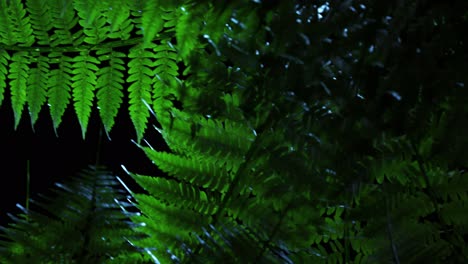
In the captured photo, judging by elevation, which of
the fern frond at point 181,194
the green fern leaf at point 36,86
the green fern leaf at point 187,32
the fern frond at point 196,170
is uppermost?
the green fern leaf at point 187,32

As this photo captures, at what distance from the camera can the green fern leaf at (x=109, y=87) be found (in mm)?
1065

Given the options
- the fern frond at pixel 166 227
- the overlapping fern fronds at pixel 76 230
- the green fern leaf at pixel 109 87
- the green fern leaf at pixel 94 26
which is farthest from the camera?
the green fern leaf at pixel 109 87

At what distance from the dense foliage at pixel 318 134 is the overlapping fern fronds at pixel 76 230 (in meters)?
0.03

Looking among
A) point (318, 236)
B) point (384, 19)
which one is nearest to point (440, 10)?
point (384, 19)

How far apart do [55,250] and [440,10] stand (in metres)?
0.42

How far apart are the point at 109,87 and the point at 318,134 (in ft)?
2.04

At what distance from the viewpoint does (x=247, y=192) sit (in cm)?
66

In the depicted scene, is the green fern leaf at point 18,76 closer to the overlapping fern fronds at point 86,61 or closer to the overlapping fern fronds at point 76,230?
the overlapping fern fronds at point 86,61

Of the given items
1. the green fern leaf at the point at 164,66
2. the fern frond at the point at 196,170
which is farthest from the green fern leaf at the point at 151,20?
the green fern leaf at the point at 164,66

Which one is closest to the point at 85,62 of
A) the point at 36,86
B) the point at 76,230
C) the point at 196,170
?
the point at 36,86

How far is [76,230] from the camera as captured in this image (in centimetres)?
49

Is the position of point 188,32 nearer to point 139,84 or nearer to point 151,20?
point 151,20

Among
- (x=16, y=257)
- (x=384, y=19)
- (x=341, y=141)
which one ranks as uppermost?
(x=384, y=19)

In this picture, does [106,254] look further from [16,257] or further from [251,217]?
[251,217]
